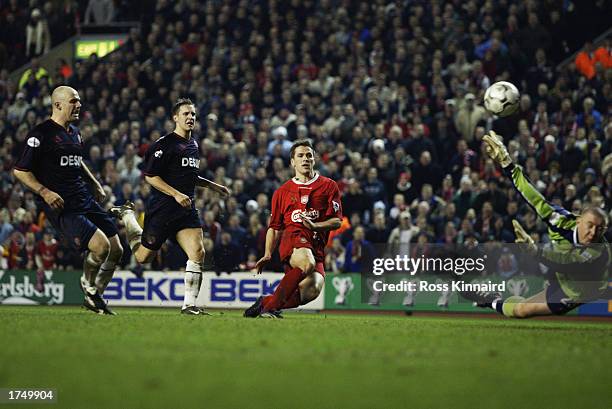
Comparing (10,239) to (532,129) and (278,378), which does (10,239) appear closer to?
(532,129)

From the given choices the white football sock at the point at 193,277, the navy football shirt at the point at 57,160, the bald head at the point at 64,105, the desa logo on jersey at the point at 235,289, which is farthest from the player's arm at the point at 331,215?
the desa logo on jersey at the point at 235,289

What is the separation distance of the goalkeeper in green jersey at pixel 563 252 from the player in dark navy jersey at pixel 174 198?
3.26 meters

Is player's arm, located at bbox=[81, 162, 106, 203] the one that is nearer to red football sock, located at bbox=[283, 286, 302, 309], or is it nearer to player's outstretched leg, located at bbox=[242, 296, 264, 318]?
player's outstretched leg, located at bbox=[242, 296, 264, 318]

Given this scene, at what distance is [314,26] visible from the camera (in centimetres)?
2348

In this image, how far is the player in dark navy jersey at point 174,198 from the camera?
1160 cm

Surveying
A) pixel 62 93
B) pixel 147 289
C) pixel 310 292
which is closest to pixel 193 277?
pixel 310 292

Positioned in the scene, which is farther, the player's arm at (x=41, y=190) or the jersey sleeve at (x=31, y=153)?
the jersey sleeve at (x=31, y=153)

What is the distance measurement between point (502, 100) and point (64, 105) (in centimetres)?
589

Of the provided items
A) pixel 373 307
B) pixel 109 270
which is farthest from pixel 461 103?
pixel 109 270

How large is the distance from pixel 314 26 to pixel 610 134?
8147 mm

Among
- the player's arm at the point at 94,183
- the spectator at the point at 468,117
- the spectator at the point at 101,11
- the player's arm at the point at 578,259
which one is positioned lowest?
the player's arm at the point at 578,259

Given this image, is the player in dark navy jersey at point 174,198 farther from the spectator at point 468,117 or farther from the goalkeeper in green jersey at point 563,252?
the spectator at point 468,117

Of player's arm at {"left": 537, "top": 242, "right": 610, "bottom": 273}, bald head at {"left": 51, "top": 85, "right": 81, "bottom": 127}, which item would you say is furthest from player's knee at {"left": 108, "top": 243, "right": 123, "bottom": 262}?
player's arm at {"left": 537, "top": 242, "right": 610, "bottom": 273}

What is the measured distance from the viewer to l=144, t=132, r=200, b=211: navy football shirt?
456 inches
